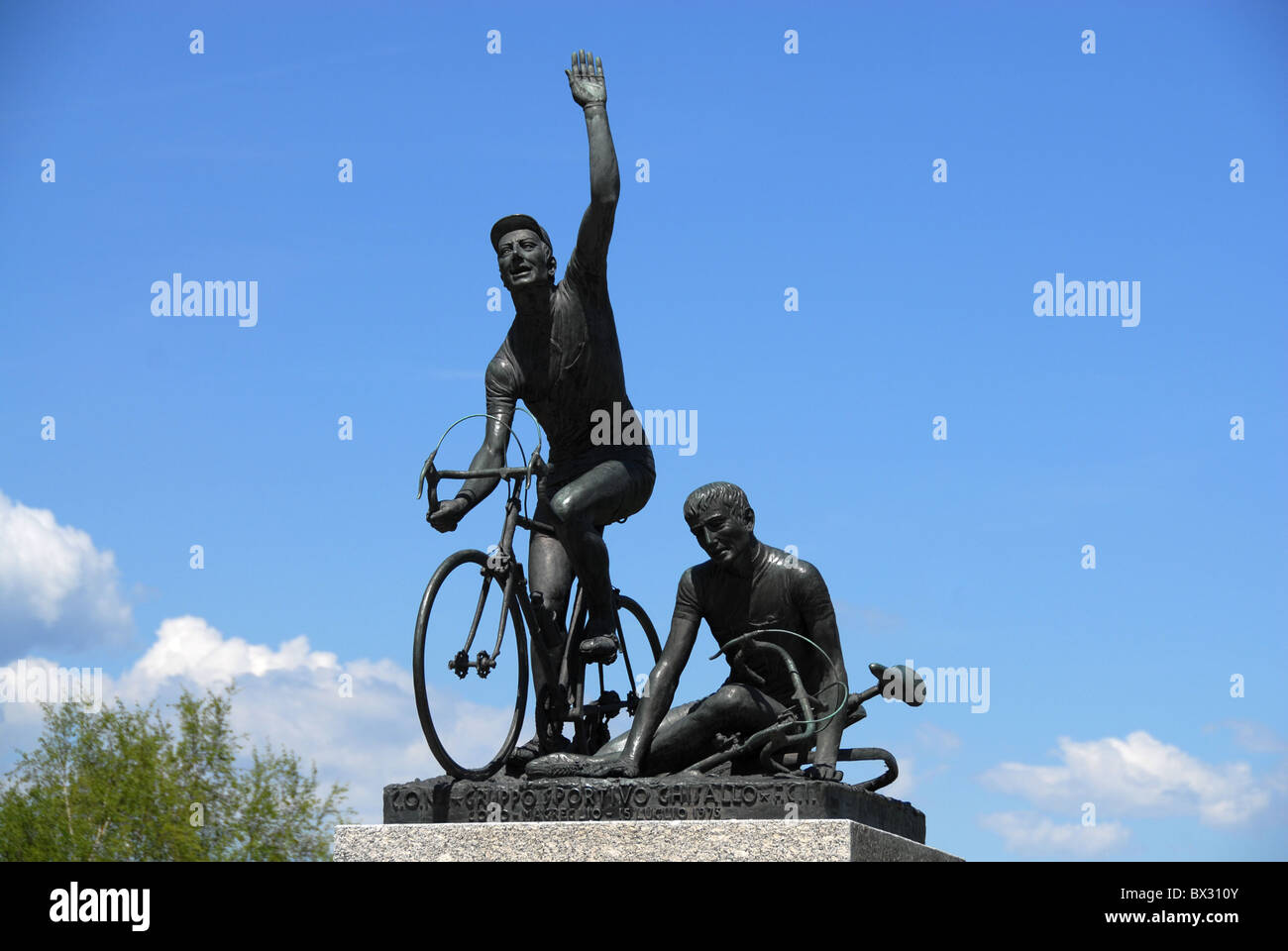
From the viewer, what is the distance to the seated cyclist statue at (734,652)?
34.6ft

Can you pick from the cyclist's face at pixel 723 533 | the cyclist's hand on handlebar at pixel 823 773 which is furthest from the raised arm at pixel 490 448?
the cyclist's hand on handlebar at pixel 823 773

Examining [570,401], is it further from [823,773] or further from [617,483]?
[823,773]

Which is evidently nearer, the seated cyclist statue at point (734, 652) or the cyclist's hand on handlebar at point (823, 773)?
the cyclist's hand on handlebar at point (823, 773)

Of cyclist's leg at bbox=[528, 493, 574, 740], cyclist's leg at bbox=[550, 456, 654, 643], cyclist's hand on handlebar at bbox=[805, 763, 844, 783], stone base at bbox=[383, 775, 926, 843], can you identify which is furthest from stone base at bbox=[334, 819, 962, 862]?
Answer: cyclist's leg at bbox=[550, 456, 654, 643]

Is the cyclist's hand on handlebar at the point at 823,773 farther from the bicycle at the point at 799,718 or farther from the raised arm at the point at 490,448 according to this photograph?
the raised arm at the point at 490,448

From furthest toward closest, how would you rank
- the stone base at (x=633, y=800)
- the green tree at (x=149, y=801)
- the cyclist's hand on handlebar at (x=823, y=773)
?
the green tree at (x=149, y=801) → the cyclist's hand on handlebar at (x=823, y=773) → the stone base at (x=633, y=800)

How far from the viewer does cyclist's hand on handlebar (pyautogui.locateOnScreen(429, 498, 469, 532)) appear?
10.7 metres

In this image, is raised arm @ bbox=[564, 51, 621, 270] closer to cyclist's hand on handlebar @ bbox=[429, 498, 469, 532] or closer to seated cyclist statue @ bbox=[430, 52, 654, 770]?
seated cyclist statue @ bbox=[430, 52, 654, 770]

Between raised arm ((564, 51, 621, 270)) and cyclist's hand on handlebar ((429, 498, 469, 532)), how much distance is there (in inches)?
67.5
